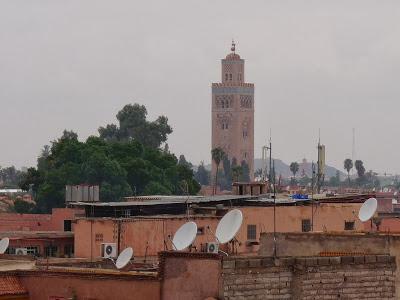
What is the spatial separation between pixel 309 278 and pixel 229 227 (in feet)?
12.5

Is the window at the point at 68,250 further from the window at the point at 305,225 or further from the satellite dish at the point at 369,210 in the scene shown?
the satellite dish at the point at 369,210

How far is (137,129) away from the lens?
121188mm

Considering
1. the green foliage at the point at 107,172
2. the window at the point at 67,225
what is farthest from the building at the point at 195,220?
the green foliage at the point at 107,172

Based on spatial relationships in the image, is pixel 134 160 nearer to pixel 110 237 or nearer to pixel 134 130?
pixel 134 130

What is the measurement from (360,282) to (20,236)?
2699cm

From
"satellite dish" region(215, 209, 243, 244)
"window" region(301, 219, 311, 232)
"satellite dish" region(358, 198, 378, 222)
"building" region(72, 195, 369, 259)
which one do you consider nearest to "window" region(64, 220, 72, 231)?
"building" region(72, 195, 369, 259)

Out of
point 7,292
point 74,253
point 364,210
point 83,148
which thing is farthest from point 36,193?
point 7,292

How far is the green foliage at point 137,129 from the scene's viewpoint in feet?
396

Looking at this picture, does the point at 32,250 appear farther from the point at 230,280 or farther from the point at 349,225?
the point at 230,280

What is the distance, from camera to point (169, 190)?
83.8 m

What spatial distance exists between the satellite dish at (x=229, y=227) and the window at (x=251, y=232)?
15632 millimetres

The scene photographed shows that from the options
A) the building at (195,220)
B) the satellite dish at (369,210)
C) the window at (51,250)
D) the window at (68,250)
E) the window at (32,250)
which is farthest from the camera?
the window at (32,250)

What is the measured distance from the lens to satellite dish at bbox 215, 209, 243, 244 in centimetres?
2220

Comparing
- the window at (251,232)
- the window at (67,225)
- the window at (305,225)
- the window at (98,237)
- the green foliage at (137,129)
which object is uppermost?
the green foliage at (137,129)
